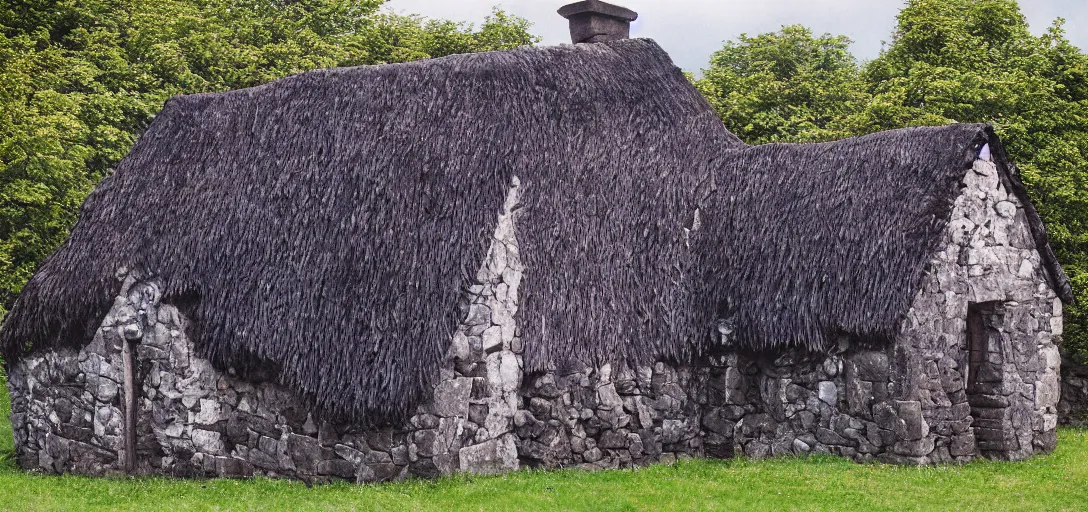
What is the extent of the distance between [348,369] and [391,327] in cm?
76

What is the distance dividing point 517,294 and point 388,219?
202 cm

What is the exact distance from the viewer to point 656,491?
12680 millimetres

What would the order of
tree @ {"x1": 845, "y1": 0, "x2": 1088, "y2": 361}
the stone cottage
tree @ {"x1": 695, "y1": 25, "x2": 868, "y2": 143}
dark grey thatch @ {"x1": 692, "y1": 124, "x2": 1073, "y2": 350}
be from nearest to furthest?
1. the stone cottage
2. dark grey thatch @ {"x1": 692, "y1": 124, "x2": 1073, "y2": 350}
3. tree @ {"x1": 845, "y1": 0, "x2": 1088, "y2": 361}
4. tree @ {"x1": 695, "y1": 25, "x2": 868, "y2": 143}

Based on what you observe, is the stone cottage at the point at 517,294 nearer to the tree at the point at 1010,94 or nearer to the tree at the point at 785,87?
the tree at the point at 1010,94

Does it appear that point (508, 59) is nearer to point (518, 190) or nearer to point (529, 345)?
point (518, 190)

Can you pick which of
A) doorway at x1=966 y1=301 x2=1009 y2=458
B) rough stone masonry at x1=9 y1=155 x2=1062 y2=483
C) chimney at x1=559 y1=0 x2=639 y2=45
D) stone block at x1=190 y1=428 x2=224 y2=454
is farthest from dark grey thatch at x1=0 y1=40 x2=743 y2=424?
doorway at x1=966 y1=301 x2=1009 y2=458

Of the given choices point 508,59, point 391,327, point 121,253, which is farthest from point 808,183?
point 121,253

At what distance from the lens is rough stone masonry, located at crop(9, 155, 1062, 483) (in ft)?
43.4

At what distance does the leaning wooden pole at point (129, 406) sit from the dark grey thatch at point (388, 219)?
665 mm

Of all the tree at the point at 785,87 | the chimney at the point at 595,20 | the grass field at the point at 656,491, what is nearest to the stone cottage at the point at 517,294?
the grass field at the point at 656,491

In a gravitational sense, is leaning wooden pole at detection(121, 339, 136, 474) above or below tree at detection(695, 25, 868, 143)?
below

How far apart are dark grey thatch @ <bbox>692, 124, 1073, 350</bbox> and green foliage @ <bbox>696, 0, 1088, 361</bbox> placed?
17.1 ft

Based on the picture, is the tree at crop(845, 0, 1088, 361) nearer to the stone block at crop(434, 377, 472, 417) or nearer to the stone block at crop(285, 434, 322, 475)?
the stone block at crop(434, 377, 472, 417)

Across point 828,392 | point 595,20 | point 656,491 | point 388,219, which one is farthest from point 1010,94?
point 388,219
